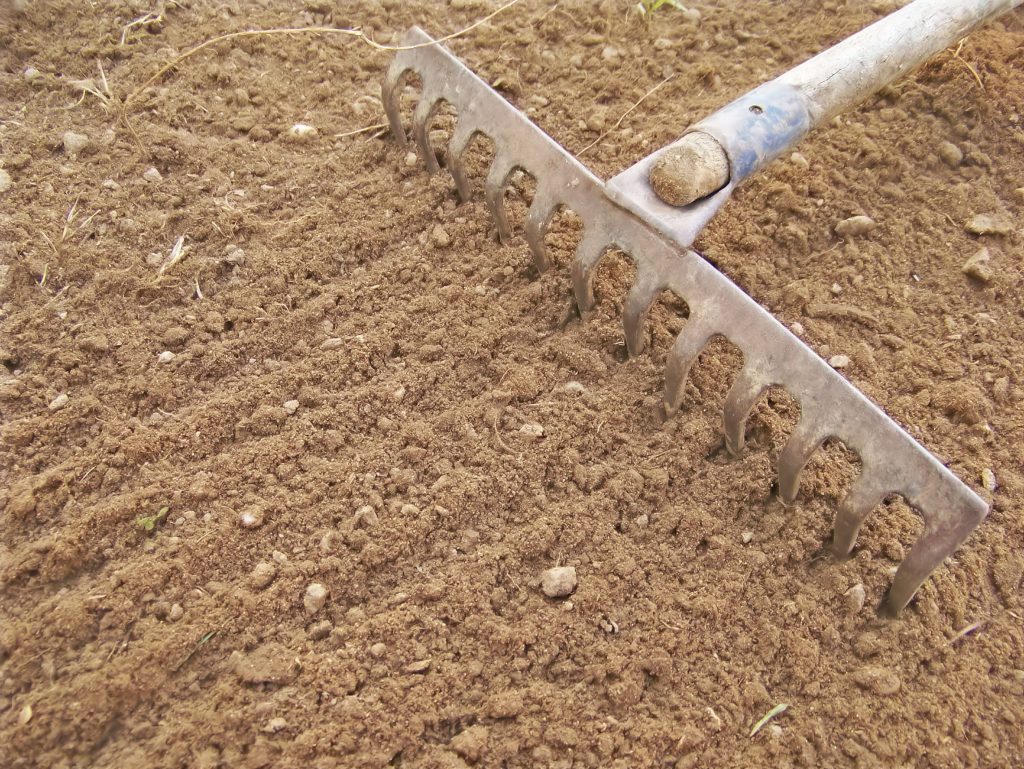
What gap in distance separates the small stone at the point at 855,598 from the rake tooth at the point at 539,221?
3.92 ft

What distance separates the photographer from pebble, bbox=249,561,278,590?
1814 millimetres

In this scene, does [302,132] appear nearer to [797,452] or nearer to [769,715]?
[797,452]

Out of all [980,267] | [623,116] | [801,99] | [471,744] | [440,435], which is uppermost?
[801,99]

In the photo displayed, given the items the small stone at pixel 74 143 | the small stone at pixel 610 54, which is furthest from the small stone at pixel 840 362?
the small stone at pixel 74 143

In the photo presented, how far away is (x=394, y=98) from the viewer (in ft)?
8.59

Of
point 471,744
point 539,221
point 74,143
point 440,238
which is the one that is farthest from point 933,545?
point 74,143

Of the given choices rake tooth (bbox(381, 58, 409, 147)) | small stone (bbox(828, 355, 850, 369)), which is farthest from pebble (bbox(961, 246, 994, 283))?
rake tooth (bbox(381, 58, 409, 147))

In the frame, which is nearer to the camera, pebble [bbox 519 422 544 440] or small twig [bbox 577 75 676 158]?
pebble [bbox 519 422 544 440]

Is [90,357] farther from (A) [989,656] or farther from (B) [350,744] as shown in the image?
(A) [989,656]

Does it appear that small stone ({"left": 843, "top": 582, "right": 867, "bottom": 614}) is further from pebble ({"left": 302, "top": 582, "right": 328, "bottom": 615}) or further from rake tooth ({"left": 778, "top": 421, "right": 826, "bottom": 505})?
pebble ({"left": 302, "top": 582, "right": 328, "bottom": 615})

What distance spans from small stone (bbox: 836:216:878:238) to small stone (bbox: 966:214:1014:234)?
313 millimetres

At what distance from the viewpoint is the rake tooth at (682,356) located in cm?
200

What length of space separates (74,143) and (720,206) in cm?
206

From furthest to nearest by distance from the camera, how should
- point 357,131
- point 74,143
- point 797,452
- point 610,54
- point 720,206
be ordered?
point 610,54
point 357,131
point 74,143
point 720,206
point 797,452
